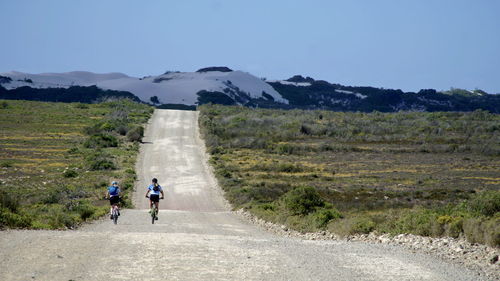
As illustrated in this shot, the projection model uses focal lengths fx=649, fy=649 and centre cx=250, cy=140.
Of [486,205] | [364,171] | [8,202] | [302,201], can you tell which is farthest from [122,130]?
[486,205]

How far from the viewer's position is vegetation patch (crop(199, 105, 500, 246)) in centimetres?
2038

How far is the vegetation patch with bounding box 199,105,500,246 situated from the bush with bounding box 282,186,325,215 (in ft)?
0.14

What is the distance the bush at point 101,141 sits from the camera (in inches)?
2549

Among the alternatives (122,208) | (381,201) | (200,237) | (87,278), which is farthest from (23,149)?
(87,278)

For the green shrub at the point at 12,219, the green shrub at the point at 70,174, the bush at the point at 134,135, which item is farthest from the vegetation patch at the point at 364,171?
the green shrub at the point at 70,174

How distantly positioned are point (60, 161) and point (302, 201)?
3131 centimetres

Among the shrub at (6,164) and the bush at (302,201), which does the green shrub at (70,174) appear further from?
the bush at (302,201)

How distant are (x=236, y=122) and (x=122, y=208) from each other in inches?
2370

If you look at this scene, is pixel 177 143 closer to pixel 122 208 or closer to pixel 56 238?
pixel 122 208

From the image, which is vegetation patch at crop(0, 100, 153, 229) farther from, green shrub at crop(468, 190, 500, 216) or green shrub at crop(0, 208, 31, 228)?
green shrub at crop(468, 190, 500, 216)

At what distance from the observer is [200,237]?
1767cm

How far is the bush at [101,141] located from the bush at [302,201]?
39974mm

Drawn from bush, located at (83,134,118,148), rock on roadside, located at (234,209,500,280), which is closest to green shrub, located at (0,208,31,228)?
rock on roadside, located at (234,209,500,280)

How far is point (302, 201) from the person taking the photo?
91.1 feet
